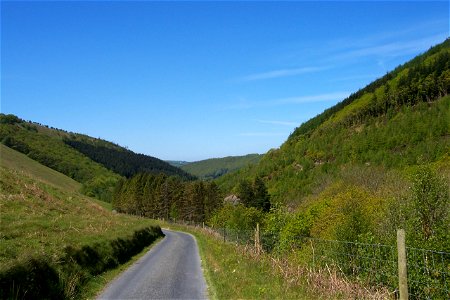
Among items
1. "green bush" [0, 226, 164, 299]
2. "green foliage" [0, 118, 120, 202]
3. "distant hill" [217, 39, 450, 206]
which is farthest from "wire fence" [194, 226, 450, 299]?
"green foliage" [0, 118, 120, 202]

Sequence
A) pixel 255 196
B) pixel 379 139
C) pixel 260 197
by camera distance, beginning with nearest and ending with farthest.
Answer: pixel 255 196 < pixel 260 197 < pixel 379 139

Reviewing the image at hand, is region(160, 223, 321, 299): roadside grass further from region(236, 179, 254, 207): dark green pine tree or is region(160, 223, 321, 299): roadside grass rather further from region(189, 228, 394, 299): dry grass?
region(236, 179, 254, 207): dark green pine tree

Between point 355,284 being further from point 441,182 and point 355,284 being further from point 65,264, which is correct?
point 441,182

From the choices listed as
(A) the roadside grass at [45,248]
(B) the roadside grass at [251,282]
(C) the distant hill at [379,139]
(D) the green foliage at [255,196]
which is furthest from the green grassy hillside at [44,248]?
(C) the distant hill at [379,139]

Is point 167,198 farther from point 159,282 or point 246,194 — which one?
point 159,282

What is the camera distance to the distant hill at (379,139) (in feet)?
407

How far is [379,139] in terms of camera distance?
138 m

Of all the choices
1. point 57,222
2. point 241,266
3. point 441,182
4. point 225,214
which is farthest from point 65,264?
point 225,214

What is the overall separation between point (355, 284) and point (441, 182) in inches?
742

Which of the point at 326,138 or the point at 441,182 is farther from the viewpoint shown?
the point at 326,138

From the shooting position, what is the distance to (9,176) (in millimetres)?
29891

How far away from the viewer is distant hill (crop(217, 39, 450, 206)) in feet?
407

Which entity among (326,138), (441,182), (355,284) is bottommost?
(355,284)

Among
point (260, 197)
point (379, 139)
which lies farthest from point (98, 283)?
point (379, 139)
